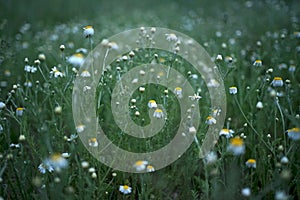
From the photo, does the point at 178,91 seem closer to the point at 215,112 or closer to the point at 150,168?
the point at 215,112

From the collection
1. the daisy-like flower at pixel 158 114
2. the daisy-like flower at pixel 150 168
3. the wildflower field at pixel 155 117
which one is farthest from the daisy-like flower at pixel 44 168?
the daisy-like flower at pixel 158 114

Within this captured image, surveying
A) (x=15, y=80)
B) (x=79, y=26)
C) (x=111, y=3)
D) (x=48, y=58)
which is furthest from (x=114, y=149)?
(x=111, y=3)

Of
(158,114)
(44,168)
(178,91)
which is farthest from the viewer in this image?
(178,91)

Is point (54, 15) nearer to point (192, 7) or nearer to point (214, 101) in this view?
point (192, 7)

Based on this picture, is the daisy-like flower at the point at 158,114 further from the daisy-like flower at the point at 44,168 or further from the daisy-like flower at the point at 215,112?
the daisy-like flower at the point at 44,168

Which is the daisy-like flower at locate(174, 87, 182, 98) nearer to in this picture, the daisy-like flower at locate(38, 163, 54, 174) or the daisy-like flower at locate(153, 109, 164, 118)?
the daisy-like flower at locate(153, 109, 164, 118)

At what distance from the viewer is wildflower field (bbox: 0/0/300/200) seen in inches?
80.8

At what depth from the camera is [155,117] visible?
241 cm

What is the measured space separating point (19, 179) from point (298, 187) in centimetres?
174

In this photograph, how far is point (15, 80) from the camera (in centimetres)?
360

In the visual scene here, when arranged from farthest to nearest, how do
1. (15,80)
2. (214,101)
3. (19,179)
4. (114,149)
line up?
(15,80), (214,101), (114,149), (19,179)

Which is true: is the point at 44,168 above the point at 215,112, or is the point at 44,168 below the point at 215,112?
below

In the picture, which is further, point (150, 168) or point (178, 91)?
point (178, 91)

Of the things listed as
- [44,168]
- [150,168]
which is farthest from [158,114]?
[44,168]
